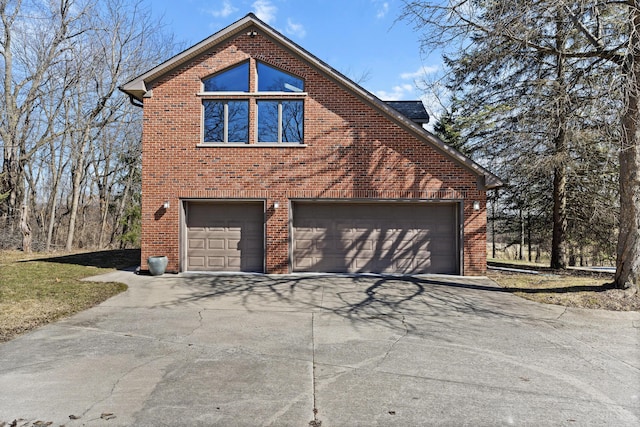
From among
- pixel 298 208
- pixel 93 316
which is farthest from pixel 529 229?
pixel 93 316

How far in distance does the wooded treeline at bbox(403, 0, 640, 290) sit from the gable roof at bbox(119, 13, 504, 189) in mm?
2424

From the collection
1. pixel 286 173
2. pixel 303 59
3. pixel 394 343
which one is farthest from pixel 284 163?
pixel 394 343

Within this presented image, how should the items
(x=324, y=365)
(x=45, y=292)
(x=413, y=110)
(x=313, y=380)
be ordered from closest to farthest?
(x=313, y=380)
(x=324, y=365)
(x=45, y=292)
(x=413, y=110)

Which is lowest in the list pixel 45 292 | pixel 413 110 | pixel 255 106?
pixel 45 292

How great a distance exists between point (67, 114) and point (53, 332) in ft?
70.2

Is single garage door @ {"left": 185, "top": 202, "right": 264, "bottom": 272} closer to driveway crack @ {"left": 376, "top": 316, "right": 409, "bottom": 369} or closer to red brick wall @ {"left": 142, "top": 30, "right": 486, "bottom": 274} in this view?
red brick wall @ {"left": 142, "top": 30, "right": 486, "bottom": 274}

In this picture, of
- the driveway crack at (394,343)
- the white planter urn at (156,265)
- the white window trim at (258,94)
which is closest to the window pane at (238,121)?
the white window trim at (258,94)

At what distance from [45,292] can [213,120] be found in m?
6.56

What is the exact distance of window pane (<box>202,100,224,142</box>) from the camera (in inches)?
477

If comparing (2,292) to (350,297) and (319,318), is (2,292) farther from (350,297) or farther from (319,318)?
(350,297)

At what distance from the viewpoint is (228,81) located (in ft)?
40.1

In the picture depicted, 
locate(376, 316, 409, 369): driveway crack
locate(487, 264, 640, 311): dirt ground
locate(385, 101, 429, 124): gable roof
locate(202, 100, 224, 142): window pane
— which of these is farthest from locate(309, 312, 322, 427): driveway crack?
locate(385, 101, 429, 124): gable roof

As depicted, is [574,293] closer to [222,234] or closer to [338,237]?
[338,237]

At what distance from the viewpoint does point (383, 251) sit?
12.1 metres
